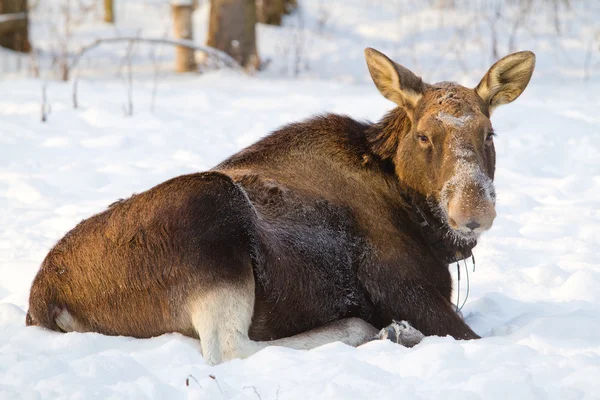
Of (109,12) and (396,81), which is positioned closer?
(396,81)

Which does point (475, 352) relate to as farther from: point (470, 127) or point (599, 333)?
point (470, 127)

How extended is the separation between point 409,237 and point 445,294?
1.35ft

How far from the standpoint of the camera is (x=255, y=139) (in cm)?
956

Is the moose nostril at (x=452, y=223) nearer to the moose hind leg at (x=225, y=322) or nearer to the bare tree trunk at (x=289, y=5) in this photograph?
the moose hind leg at (x=225, y=322)

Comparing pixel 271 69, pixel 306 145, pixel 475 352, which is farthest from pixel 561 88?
pixel 475 352

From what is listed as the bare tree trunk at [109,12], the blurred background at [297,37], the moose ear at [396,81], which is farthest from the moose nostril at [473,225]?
the bare tree trunk at [109,12]

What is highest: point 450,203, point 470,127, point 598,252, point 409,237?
point 470,127

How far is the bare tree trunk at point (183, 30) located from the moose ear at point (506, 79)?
9.12 meters

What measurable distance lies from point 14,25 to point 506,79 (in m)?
11.8

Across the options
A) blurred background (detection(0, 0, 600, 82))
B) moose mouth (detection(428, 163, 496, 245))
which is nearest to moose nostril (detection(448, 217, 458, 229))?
moose mouth (detection(428, 163, 496, 245))

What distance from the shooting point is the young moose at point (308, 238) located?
4492 mm

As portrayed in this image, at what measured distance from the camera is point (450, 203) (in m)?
4.69

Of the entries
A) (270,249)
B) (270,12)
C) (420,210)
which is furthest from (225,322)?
(270,12)

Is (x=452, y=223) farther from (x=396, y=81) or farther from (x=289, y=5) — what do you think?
(x=289, y=5)
